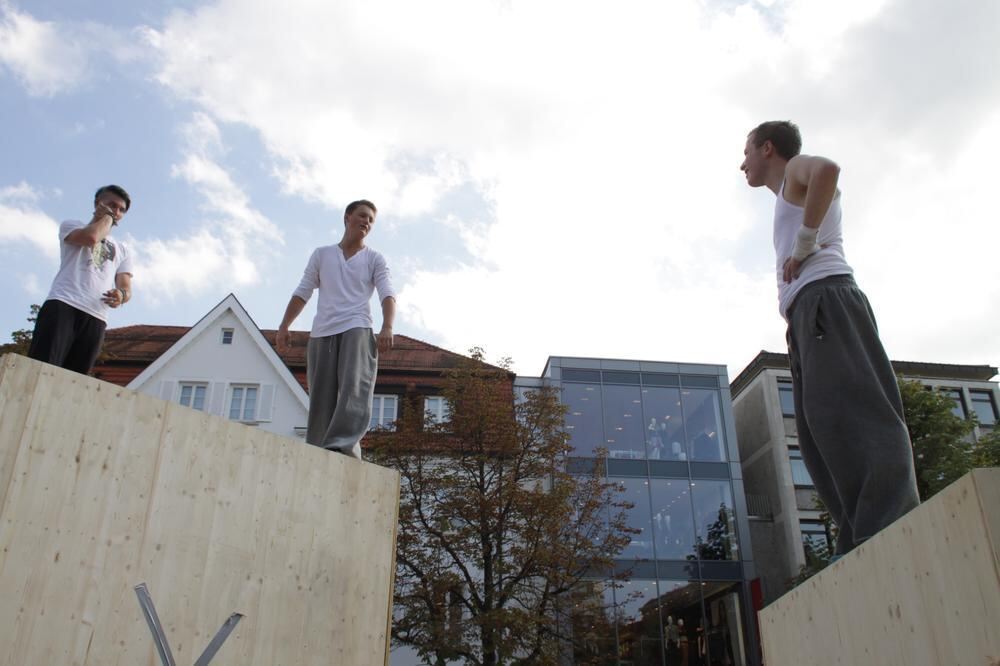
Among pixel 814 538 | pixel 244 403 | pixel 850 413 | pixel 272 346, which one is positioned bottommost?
pixel 850 413

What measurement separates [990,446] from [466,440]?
1619 centimetres

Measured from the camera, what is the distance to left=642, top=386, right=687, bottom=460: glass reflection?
3094 cm

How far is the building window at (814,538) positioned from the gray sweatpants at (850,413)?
2789 centimetres

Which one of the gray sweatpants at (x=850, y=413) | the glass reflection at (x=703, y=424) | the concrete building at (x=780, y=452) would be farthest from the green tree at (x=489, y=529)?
the gray sweatpants at (x=850, y=413)

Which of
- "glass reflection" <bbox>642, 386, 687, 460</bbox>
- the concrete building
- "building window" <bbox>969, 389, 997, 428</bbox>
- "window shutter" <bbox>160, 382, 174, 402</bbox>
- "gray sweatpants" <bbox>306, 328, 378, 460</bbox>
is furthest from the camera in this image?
"building window" <bbox>969, 389, 997, 428</bbox>

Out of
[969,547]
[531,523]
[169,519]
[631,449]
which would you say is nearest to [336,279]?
[169,519]

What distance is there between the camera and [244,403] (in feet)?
88.7

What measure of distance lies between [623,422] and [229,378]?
1393 cm

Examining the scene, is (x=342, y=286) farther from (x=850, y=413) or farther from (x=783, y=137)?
(x=850, y=413)

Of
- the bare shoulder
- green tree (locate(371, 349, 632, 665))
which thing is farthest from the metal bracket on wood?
green tree (locate(371, 349, 632, 665))

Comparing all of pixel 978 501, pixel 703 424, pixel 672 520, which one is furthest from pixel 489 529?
pixel 978 501

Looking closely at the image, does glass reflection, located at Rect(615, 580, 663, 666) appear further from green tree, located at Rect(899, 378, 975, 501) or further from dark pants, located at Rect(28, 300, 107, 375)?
dark pants, located at Rect(28, 300, 107, 375)

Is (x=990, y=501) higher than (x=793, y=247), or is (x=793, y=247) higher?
(x=793, y=247)

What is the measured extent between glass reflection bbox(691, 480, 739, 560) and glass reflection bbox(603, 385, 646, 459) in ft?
8.40
